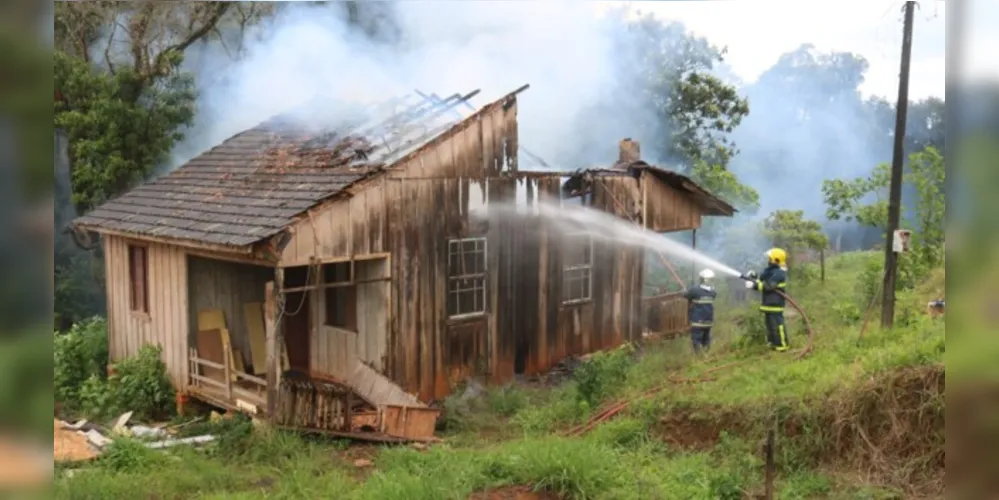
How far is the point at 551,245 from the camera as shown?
13.1m

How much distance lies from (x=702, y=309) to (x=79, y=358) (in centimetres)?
1086

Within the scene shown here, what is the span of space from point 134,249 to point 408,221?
5257mm

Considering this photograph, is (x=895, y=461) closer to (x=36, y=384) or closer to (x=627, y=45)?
(x=36, y=384)

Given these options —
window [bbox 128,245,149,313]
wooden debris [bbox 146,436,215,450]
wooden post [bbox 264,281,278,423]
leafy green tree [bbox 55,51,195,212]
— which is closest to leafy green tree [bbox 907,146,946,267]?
wooden post [bbox 264,281,278,423]

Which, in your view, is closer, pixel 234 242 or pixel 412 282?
pixel 234 242

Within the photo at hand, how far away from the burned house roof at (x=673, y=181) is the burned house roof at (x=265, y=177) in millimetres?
2179

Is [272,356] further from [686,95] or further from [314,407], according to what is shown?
[686,95]

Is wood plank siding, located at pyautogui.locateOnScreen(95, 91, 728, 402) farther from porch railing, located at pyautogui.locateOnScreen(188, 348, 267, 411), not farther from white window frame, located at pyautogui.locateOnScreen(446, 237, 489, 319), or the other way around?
porch railing, located at pyautogui.locateOnScreen(188, 348, 267, 411)

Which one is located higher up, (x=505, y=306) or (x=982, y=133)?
(x=982, y=133)

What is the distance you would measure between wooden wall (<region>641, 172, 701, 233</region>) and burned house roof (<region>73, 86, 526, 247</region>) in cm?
384

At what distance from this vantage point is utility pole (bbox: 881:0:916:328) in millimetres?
8688

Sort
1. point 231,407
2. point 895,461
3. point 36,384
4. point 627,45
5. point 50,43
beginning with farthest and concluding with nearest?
1. point 627,45
2. point 231,407
3. point 895,461
4. point 50,43
5. point 36,384

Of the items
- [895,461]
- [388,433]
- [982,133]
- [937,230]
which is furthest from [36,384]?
[937,230]

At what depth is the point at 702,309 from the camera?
12.3 meters
